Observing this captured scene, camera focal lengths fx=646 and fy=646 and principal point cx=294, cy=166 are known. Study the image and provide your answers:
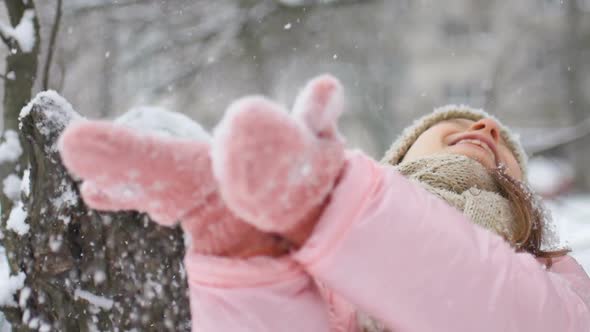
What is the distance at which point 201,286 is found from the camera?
2.49 ft

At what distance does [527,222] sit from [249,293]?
70 cm

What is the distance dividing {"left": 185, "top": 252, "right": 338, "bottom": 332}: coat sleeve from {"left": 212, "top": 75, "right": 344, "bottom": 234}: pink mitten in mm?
63

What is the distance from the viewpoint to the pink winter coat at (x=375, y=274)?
727 millimetres

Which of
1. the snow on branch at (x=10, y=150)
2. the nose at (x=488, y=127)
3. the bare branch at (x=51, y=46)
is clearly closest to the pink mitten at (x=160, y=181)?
the nose at (x=488, y=127)

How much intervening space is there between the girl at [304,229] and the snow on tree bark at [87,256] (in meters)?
0.38

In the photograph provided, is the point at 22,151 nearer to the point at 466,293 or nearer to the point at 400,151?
the point at 400,151

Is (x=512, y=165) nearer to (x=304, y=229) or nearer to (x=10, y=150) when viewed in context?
(x=304, y=229)

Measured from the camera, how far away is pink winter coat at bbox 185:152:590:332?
28.6 inches

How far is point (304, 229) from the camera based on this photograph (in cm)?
72

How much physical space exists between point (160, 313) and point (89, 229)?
0.20 m

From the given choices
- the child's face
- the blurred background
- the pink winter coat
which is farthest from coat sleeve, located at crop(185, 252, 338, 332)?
the blurred background

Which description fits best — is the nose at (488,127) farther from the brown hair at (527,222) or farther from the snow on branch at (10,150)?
the snow on branch at (10,150)

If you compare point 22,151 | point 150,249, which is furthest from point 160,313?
point 22,151

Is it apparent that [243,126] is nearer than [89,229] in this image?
Yes
